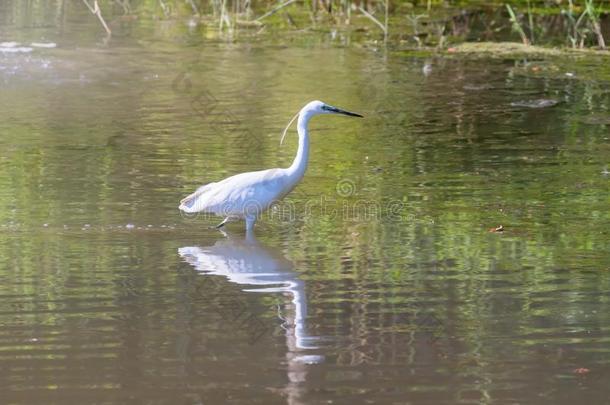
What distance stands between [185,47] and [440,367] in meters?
12.3

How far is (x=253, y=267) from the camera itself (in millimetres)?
8562

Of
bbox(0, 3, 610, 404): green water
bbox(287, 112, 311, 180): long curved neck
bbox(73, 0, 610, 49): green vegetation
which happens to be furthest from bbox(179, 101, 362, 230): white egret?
bbox(73, 0, 610, 49): green vegetation

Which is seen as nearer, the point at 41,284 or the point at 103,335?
the point at 103,335

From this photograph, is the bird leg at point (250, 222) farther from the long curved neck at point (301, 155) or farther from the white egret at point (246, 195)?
the long curved neck at point (301, 155)

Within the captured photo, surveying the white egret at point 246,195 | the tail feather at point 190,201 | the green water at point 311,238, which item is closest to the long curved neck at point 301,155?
the white egret at point 246,195

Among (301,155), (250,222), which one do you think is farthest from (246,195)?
(301,155)

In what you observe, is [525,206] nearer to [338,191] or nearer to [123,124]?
[338,191]

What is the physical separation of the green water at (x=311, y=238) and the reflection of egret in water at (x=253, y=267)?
0.9 inches

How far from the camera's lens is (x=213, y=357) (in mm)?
6469

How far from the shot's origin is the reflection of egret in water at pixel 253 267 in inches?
298

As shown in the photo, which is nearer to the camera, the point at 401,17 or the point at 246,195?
the point at 246,195

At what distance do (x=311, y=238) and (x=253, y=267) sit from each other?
30.7 inches

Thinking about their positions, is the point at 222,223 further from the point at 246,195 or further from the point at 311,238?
the point at 311,238

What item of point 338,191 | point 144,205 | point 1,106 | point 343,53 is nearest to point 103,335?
point 144,205
